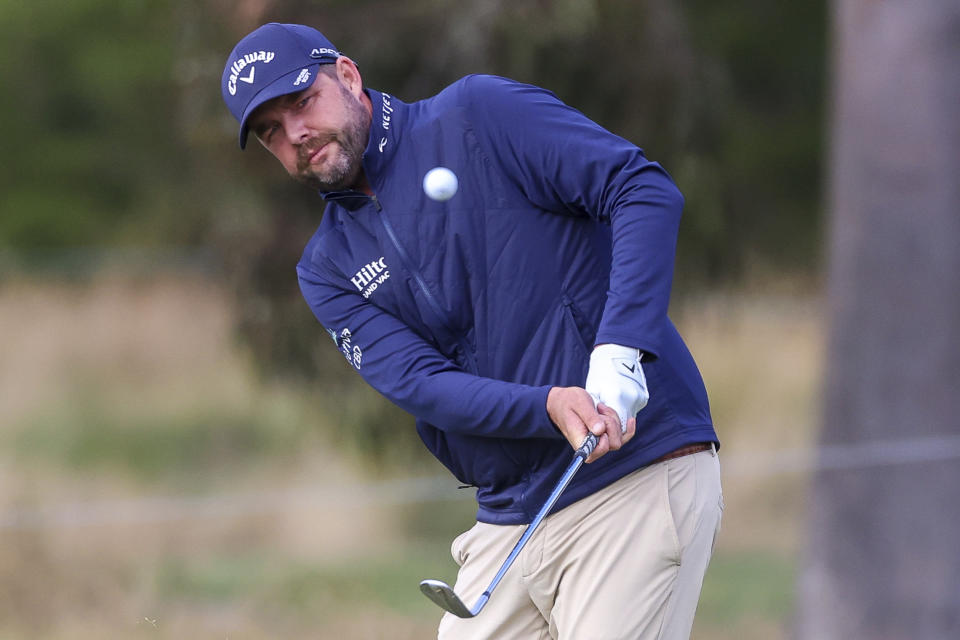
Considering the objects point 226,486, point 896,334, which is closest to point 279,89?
point 896,334

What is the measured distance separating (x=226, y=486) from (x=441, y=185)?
28.0 ft

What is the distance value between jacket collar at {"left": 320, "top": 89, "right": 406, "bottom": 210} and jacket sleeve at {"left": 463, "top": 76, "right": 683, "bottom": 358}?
0.56ft

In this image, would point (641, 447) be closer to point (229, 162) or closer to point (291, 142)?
point (291, 142)

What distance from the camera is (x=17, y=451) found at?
11570 mm

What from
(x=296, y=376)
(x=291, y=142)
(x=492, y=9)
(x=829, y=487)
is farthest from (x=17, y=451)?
(x=291, y=142)

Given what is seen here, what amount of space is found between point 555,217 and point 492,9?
17.8 feet

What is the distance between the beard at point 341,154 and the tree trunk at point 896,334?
13.0 feet

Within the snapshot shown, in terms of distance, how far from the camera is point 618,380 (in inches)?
104

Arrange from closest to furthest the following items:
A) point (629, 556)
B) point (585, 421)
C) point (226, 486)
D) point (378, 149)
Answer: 1. point (585, 421)
2. point (629, 556)
3. point (378, 149)
4. point (226, 486)

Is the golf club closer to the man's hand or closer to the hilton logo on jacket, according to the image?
the man's hand

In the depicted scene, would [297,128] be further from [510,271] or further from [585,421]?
[585,421]

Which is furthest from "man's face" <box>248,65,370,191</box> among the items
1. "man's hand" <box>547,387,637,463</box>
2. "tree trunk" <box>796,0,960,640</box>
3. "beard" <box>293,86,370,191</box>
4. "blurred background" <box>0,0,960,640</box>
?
"tree trunk" <box>796,0,960,640</box>

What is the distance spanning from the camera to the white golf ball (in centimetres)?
287

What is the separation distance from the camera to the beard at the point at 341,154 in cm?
292
